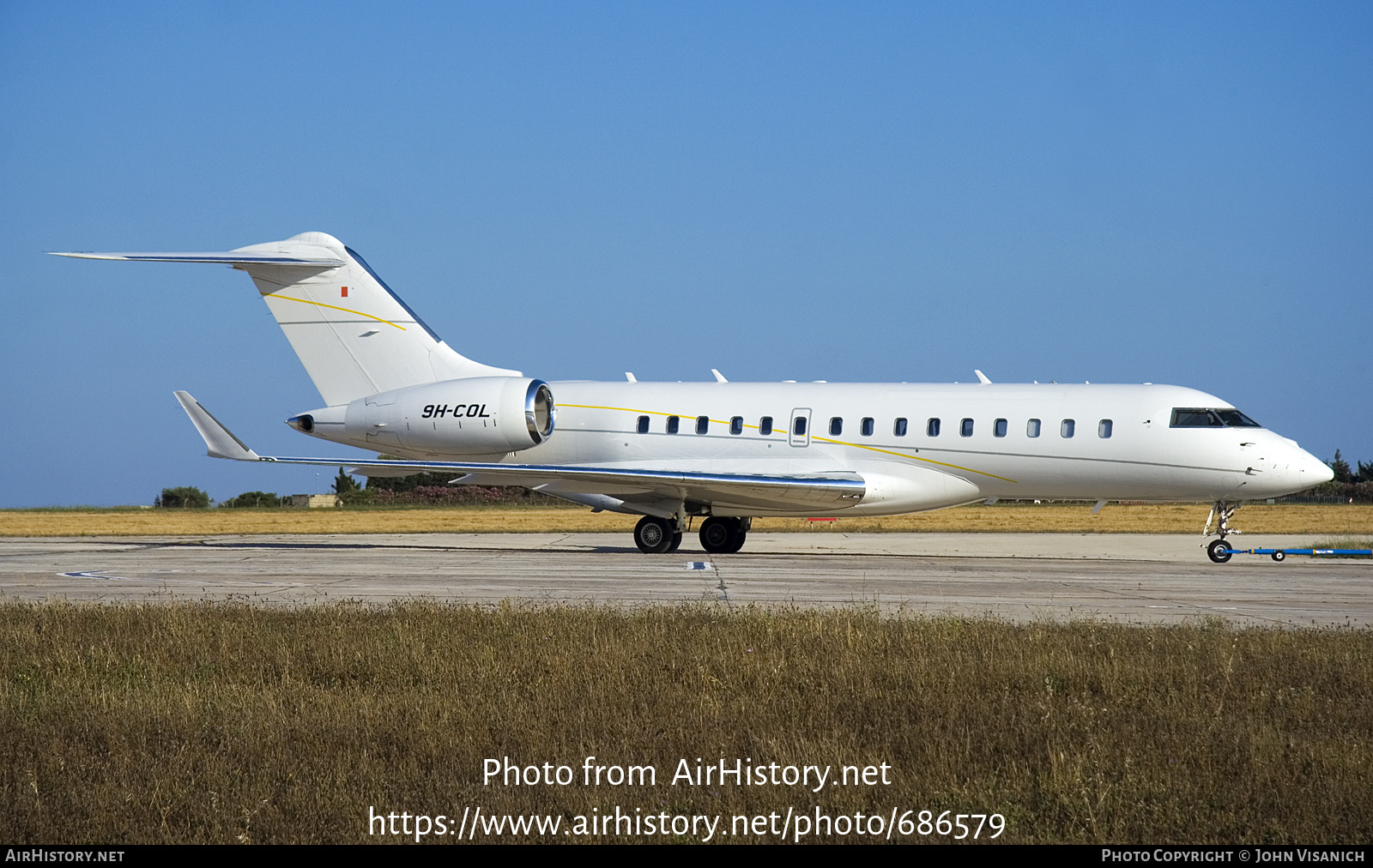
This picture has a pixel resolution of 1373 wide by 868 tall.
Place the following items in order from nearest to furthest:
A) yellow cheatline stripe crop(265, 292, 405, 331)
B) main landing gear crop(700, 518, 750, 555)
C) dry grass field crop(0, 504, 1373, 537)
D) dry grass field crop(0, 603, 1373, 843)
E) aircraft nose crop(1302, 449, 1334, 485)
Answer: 1. dry grass field crop(0, 603, 1373, 843)
2. aircraft nose crop(1302, 449, 1334, 485)
3. main landing gear crop(700, 518, 750, 555)
4. yellow cheatline stripe crop(265, 292, 405, 331)
5. dry grass field crop(0, 504, 1373, 537)

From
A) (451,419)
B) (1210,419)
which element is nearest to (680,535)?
(451,419)

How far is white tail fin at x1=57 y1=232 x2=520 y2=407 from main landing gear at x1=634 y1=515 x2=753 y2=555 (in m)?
4.31

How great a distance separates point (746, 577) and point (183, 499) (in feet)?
163

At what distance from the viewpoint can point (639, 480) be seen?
2284 cm

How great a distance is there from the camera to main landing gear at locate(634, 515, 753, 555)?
24094mm

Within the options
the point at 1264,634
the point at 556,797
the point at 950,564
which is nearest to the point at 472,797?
the point at 556,797

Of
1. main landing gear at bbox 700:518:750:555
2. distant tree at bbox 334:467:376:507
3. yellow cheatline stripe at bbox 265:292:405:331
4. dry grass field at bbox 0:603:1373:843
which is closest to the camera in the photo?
dry grass field at bbox 0:603:1373:843

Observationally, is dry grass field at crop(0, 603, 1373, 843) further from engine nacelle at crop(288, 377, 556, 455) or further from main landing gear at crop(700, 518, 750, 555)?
main landing gear at crop(700, 518, 750, 555)

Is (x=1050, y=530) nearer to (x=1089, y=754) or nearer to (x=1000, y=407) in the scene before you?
(x=1000, y=407)

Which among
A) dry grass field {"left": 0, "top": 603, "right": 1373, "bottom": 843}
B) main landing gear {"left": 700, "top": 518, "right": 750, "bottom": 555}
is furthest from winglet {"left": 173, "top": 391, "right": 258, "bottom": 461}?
dry grass field {"left": 0, "top": 603, "right": 1373, "bottom": 843}

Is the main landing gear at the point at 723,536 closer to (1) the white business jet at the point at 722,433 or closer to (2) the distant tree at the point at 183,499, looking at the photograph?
(1) the white business jet at the point at 722,433

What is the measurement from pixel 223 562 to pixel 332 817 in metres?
16.2

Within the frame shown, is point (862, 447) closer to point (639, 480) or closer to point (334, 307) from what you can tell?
point (639, 480)

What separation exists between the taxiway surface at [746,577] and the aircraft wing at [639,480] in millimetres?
1094
